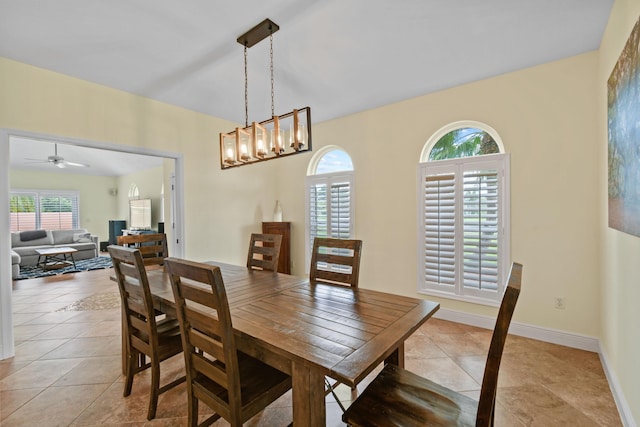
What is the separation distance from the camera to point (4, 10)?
1.85 meters

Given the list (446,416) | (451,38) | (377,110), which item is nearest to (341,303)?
(446,416)

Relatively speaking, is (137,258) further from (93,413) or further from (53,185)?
(53,185)

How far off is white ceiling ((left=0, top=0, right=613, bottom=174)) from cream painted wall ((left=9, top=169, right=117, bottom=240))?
8.51m

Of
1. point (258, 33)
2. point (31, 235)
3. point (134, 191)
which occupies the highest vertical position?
point (258, 33)

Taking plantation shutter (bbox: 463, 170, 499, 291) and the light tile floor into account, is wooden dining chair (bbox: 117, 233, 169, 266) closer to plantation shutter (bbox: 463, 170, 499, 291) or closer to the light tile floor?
the light tile floor

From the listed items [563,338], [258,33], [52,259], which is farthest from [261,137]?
[52,259]

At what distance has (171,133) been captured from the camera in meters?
3.51

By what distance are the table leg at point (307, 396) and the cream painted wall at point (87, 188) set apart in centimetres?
1133

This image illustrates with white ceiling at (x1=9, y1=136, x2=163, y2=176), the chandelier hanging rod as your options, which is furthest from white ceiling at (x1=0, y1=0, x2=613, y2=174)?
white ceiling at (x1=9, y1=136, x2=163, y2=176)

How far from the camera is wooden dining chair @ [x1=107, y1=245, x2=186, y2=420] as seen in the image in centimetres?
164

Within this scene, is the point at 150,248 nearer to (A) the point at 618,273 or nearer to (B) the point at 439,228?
(B) the point at 439,228

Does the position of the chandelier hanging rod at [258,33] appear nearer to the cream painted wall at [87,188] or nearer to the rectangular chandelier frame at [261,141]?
the rectangular chandelier frame at [261,141]

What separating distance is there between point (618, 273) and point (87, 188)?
12.6 meters

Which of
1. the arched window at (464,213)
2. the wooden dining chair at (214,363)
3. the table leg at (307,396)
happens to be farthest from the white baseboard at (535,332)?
the table leg at (307,396)
